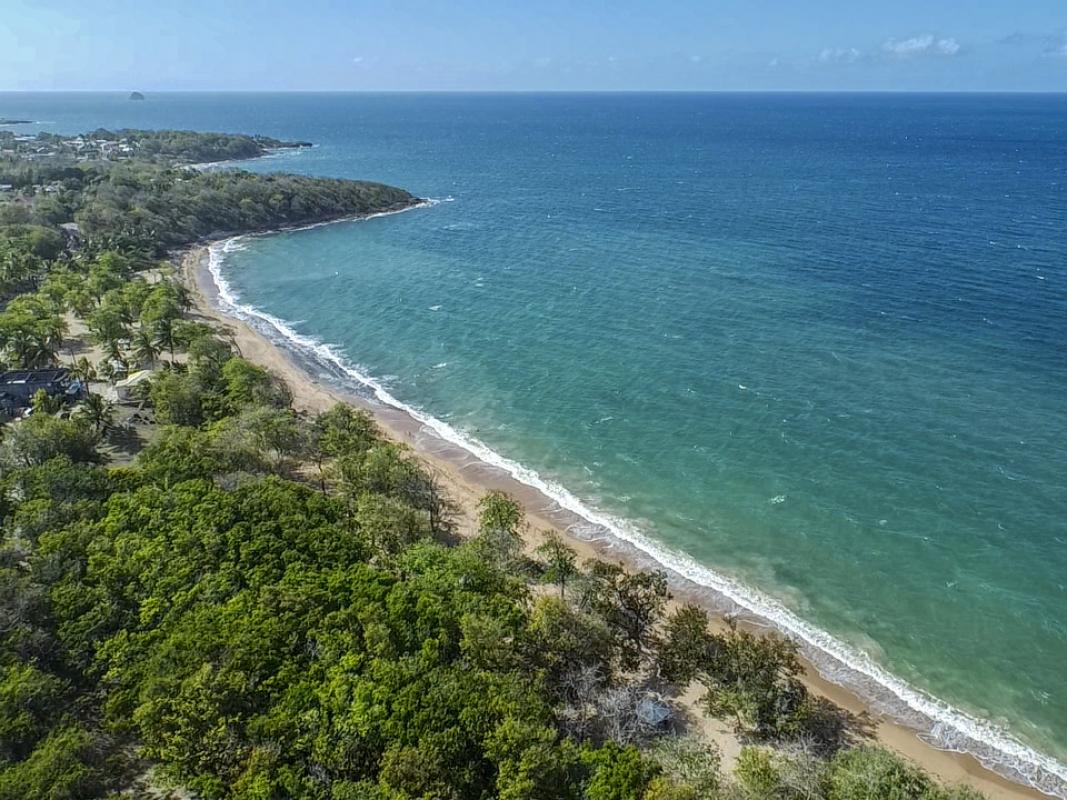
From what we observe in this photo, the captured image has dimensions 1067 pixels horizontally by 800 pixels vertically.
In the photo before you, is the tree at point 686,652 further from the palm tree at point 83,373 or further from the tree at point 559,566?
the palm tree at point 83,373

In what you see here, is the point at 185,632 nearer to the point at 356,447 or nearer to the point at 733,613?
Result: the point at 356,447

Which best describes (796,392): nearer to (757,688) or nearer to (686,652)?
(686,652)

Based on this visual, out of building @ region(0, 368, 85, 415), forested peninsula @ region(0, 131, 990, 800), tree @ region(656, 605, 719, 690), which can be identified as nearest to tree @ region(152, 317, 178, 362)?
building @ region(0, 368, 85, 415)

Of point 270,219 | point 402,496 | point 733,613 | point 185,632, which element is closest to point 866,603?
point 733,613

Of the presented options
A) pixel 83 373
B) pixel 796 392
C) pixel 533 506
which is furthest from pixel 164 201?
pixel 796 392

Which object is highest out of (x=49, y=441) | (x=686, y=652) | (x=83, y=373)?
(x=49, y=441)
